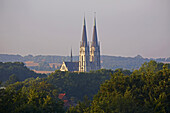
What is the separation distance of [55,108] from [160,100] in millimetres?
10329

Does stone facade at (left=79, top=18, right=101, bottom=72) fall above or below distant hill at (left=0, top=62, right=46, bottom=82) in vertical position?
above

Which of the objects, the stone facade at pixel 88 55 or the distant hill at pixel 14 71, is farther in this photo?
the stone facade at pixel 88 55

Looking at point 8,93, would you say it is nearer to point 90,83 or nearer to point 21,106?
point 21,106

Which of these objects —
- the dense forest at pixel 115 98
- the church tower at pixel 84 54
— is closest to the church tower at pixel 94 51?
the church tower at pixel 84 54

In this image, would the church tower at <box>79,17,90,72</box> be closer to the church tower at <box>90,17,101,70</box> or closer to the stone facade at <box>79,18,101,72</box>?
the stone facade at <box>79,18,101,72</box>

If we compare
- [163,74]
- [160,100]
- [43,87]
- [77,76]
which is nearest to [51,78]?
[77,76]

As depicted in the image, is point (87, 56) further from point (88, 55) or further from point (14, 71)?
point (14, 71)

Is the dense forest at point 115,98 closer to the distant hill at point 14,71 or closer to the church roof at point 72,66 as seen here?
the distant hill at point 14,71

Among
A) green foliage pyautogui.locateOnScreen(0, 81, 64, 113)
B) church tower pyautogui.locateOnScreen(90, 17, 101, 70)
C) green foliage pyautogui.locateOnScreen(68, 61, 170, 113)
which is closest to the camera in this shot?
green foliage pyautogui.locateOnScreen(0, 81, 64, 113)

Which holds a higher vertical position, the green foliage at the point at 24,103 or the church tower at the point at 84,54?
the church tower at the point at 84,54

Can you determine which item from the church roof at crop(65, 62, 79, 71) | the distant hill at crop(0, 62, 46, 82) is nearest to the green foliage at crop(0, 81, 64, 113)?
the distant hill at crop(0, 62, 46, 82)

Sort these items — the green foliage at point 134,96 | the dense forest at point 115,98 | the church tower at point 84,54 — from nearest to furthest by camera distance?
the dense forest at point 115,98, the green foliage at point 134,96, the church tower at point 84,54

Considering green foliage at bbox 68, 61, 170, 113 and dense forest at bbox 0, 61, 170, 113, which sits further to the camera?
green foliage at bbox 68, 61, 170, 113

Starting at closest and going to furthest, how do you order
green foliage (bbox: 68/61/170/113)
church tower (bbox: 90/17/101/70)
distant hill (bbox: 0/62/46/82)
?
green foliage (bbox: 68/61/170/113) → distant hill (bbox: 0/62/46/82) → church tower (bbox: 90/17/101/70)
